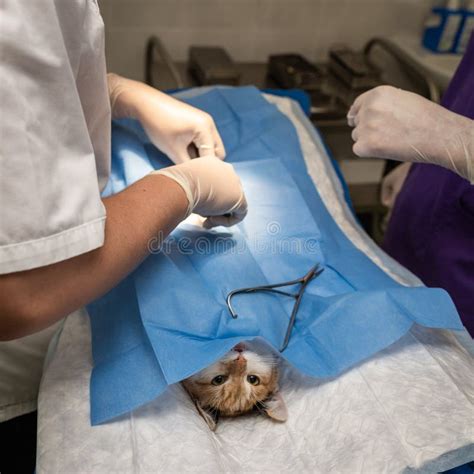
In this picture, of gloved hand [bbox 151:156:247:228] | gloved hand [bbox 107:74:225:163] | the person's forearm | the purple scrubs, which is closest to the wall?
gloved hand [bbox 107:74:225:163]

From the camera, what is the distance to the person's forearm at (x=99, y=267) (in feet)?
2.06

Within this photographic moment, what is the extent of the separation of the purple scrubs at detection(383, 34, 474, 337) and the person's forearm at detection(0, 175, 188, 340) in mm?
674

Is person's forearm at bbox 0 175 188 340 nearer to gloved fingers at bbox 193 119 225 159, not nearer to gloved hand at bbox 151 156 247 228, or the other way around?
gloved hand at bbox 151 156 247 228

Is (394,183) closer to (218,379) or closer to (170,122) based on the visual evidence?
(170,122)

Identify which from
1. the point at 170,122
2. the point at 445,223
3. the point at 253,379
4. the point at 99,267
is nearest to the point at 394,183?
the point at 445,223

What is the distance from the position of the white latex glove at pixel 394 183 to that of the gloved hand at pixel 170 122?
0.60m

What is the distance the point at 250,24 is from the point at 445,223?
1307 millimetres

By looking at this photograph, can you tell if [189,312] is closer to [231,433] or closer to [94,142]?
[231,433]

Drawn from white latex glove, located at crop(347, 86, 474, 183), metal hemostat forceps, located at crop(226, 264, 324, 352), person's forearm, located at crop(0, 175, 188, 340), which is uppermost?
Answer: white latex glove, located at crop(347, 86, 474, 183)

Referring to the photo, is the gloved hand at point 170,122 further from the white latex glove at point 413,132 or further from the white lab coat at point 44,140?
the white lab coat at point 44,140

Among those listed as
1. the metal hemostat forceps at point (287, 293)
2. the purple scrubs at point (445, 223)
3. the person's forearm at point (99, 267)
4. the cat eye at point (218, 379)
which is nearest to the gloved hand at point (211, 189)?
the person's forearm at point (99, 267)

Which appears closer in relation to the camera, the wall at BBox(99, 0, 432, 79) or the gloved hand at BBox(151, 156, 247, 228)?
the gloved hand at BBox(151, 156, 247, 228)

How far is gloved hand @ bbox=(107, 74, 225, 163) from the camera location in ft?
3.98

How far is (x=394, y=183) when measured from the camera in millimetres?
1638
